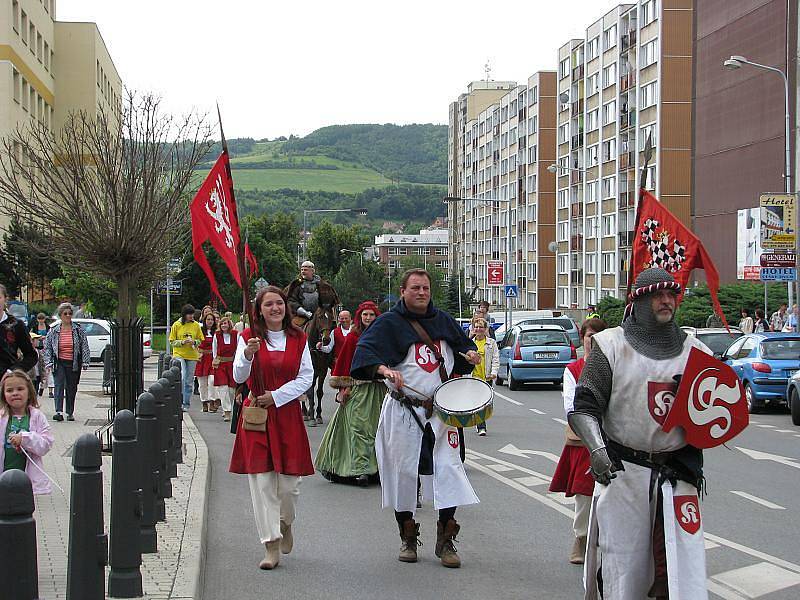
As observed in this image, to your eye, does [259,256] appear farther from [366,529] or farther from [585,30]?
[366,529]

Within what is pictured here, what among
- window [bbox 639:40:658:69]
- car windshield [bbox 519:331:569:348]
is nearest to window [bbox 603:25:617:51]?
window [bbox 639:40:658:69]

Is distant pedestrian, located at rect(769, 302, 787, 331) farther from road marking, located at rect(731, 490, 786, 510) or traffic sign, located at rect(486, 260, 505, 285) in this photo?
road marking, located at rect(731, 490, 786, 510)

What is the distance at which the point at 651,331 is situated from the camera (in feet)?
18.2

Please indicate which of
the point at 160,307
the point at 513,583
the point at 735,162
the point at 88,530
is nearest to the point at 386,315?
the point at 513,583

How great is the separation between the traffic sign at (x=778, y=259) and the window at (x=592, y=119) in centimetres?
4744

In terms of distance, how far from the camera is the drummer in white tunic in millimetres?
7805

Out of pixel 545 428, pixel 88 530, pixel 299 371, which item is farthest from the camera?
pixel 545 428

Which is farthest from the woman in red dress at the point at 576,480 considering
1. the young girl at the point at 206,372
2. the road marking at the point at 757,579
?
the young girl at the point at 206,372

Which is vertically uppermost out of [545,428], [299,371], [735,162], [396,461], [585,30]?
[585,30]

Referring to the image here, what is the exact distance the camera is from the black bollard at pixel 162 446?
8.73 m

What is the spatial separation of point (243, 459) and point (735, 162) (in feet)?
159

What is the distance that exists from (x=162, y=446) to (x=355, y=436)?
262cm

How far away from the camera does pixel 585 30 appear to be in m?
76.9

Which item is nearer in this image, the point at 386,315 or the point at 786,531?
the point at 386,315
